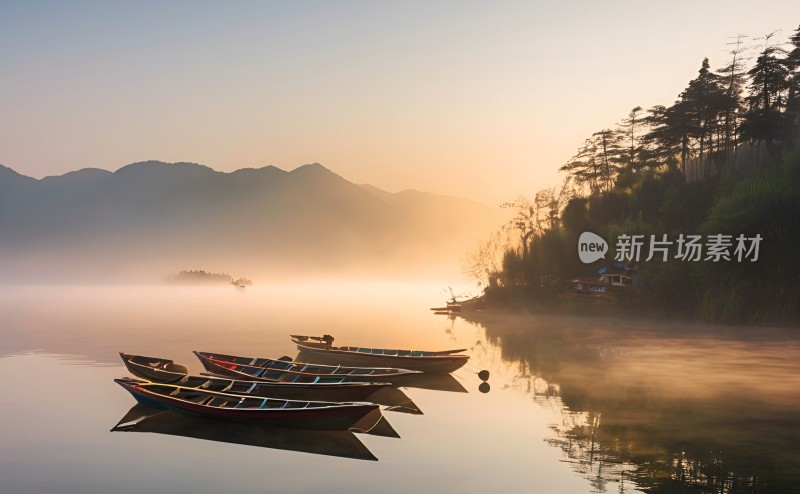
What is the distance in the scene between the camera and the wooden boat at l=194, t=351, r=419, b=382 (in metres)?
34.1

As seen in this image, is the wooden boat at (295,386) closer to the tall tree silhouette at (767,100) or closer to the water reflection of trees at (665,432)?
the water reflection of trees at (665,432)

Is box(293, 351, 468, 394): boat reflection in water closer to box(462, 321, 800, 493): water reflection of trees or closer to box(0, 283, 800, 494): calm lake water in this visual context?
box(0, 283, 800, 494): calm lake water

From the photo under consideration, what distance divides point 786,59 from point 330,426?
8479 centimetres

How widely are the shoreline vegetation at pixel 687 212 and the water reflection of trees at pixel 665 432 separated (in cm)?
3232

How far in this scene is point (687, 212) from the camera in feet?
276

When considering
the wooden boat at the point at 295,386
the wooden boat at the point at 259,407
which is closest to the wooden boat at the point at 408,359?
the wooden boat at the point at 295,386

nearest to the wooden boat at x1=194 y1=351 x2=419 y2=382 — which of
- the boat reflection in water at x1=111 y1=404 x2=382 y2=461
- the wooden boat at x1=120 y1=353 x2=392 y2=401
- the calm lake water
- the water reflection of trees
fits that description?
the wooden boat at x1=120 y1=353 x2=392 y2=401

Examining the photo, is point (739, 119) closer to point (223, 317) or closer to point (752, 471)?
point (223, 317)

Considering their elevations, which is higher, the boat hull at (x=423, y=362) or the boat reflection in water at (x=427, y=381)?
the boat hull at (x=423, y=362)

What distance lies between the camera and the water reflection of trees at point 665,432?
65.4 feet

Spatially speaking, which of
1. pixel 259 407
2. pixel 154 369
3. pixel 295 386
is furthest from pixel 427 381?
pixel 259 407

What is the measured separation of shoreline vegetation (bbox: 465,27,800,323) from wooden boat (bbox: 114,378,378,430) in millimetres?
54003

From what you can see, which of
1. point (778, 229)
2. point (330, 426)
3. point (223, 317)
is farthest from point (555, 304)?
point (330, 426)

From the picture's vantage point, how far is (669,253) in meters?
78.1
